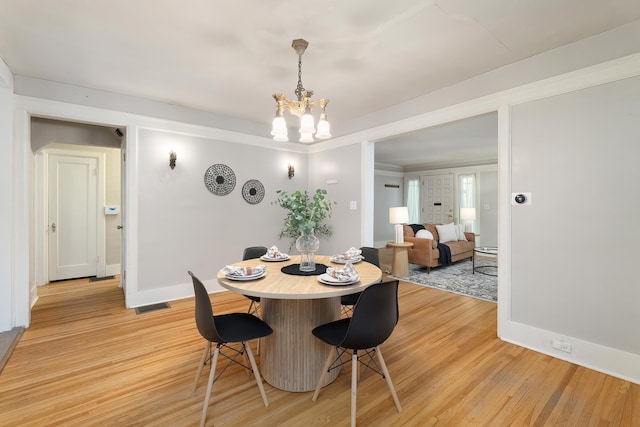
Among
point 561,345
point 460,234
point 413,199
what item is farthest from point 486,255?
point 413,199

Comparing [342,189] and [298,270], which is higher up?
[342,189]

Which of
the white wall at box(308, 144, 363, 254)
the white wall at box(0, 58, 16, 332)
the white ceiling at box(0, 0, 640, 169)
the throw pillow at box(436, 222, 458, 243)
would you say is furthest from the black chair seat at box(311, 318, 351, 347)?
the throw pillow at box(436, 222, 458, 243)

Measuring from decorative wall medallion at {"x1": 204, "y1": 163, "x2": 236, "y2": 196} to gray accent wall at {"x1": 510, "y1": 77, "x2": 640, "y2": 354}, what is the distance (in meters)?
3.43

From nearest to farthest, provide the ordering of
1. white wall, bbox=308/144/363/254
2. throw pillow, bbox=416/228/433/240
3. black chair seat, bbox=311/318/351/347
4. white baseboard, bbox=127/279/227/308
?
black chair seat, bbox=311/318/351/347 → white baseboard, bbox=127/279/227/308 → white wall, bbox=308/144/363/254 → throw pillow, bbox=416/228/433/240

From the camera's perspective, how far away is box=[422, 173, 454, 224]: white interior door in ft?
26.9

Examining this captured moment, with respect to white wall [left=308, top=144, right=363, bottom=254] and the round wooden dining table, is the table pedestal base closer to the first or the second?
the round wooden dining table

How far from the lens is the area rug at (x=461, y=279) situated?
4.00 m

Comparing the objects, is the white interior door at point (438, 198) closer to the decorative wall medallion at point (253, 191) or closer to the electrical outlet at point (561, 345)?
the decorative wall medallion at point (253, 191)

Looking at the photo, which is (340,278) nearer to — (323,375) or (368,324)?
(368,324)

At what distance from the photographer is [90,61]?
254cm

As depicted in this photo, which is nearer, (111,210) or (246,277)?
(246,277)

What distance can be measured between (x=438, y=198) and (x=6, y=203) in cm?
874

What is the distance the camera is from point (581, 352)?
2205mm

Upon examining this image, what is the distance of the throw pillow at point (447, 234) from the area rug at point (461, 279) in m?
0.53
